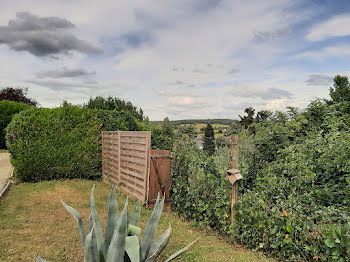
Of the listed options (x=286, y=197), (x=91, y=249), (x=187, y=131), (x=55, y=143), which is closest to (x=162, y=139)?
(x=187, y=131)

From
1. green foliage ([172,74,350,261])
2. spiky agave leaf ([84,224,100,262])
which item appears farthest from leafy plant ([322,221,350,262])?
spiky agave leaf ([84,224,100,262])

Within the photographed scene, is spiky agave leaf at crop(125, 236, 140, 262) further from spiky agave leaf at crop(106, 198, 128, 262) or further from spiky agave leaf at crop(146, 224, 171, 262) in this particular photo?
spiky agave leaf at crop(146, 224, 171, 262)

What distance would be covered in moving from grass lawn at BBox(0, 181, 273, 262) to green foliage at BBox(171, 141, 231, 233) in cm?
24

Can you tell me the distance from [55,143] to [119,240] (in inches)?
342

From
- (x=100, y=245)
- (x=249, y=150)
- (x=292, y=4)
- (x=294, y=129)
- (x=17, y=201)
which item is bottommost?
(x=17, y=201)

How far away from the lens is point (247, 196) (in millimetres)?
4102

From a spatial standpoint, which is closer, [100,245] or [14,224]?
[100,245]

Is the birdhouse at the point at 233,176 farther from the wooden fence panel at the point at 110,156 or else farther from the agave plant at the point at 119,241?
the wooden fence panel at the point at 110,156

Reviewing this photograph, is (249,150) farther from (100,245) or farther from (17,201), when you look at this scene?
(17,201)

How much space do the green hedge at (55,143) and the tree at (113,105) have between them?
10726mm

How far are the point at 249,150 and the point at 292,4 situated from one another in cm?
292

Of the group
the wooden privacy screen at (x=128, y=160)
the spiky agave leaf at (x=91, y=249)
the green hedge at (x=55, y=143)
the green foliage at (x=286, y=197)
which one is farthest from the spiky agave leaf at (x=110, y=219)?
the green hedge at (x=55, y=143)

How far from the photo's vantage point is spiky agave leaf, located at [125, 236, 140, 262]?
164 cm

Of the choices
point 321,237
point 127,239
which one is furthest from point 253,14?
point 127,239
